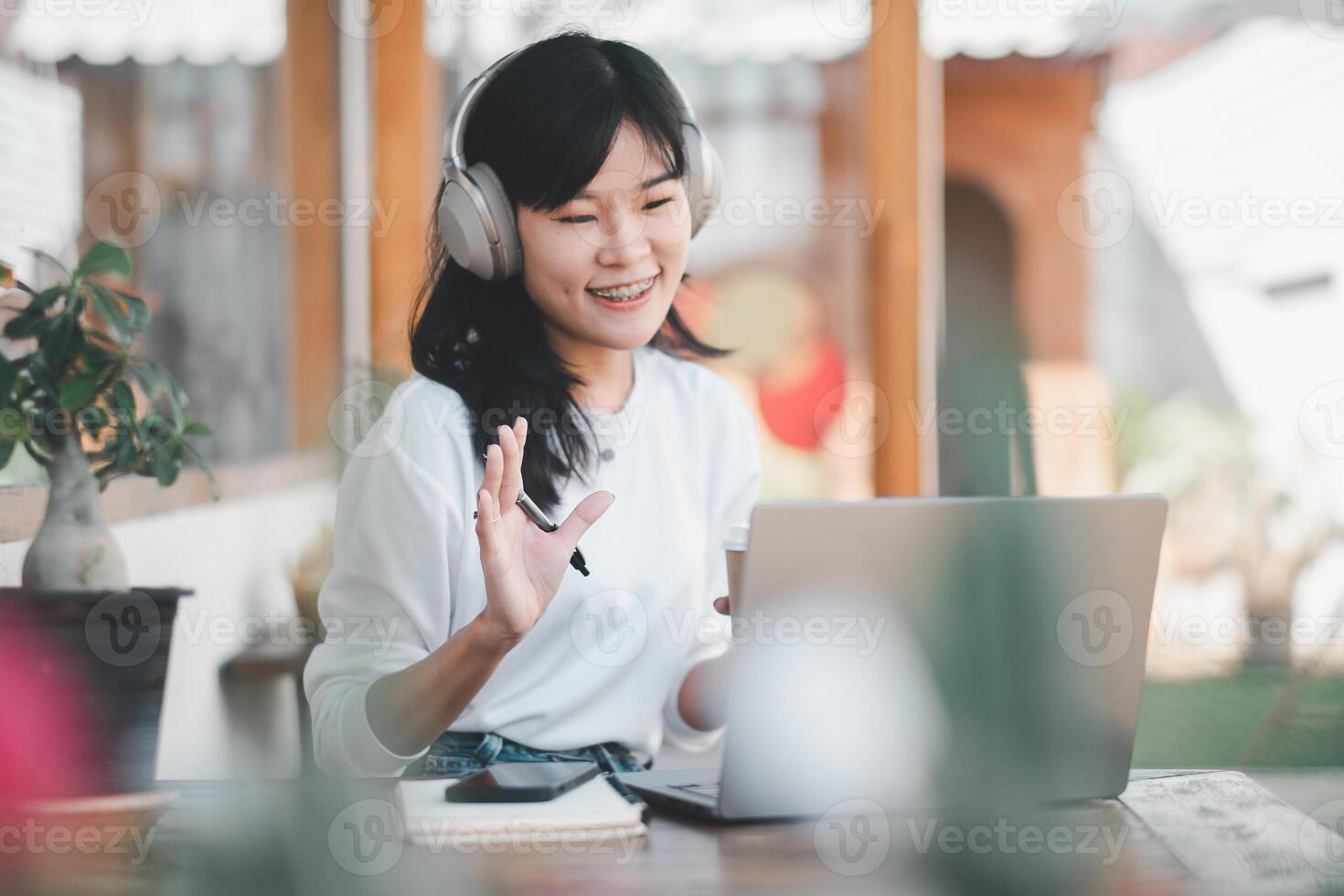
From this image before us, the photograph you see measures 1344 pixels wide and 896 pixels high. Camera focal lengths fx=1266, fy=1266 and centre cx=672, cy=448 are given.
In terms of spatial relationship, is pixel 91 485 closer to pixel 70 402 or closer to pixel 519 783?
Answer: pixel 70 402

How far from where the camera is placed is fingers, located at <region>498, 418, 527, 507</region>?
1.09 meters

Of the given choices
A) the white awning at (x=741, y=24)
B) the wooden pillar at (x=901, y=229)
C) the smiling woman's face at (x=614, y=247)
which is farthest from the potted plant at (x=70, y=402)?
the wooden pillar at (x=901, y=229)

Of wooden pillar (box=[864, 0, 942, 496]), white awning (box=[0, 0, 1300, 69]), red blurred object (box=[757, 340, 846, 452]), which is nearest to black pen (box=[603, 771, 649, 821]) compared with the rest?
white awning (box=[0, 0, 1300, 69])

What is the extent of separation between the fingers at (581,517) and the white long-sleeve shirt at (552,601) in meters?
0.27

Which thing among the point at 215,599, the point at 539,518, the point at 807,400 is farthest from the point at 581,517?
the point at 807,400

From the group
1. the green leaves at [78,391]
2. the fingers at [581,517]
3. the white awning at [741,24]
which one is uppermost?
the white awning at [741,24]

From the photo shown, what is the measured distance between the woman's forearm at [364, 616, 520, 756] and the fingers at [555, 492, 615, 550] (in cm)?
10

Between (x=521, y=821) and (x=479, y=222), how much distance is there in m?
0.71

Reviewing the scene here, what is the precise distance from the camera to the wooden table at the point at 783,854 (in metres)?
0.35

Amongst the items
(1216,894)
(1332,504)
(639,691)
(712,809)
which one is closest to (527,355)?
(639,691)

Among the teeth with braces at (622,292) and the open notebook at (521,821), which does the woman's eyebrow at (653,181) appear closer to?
the teeth with braces at (622,292)

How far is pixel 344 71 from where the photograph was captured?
11.5ft

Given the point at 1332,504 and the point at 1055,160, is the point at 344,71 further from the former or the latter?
the point at 1332,504

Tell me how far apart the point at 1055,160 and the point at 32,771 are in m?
5.24
